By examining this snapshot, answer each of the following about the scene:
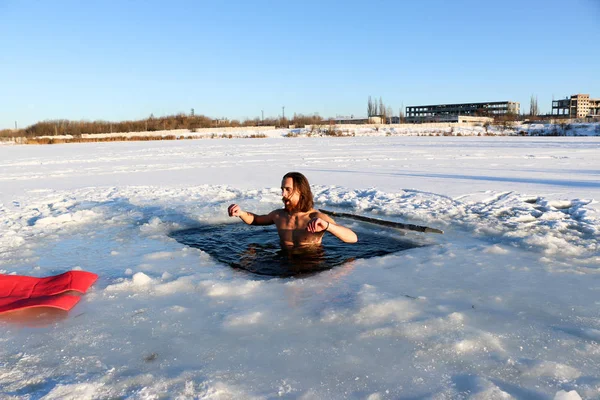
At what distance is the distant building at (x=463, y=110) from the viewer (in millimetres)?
78981

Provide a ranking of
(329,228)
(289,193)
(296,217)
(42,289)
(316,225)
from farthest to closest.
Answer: (296,217) → (289,193) → (329,228) → (316,225) → (42,289)

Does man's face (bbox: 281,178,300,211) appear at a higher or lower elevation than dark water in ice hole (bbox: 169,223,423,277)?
higher

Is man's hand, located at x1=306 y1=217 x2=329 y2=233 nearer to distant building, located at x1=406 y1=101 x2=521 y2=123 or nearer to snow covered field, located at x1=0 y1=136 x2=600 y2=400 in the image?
snow covered field, located at x1=0 y1=136 x2=600 y2=400

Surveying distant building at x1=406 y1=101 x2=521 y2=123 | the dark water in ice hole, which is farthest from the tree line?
the dark water in ice hole

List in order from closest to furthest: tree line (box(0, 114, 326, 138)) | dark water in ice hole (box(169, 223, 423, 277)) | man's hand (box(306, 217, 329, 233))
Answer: man's hand (box(306, 217, 329, 233)), dark water in ice hole (box(169, 223, 423, 277)), tree line (box(0, 114, 326, 138))

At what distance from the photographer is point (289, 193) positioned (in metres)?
4.02

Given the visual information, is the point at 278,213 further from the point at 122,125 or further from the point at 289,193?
the point at 122,125

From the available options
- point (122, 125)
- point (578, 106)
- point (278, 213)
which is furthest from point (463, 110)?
→ point (278, 213)

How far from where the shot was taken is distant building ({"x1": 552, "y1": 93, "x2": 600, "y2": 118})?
8119cm

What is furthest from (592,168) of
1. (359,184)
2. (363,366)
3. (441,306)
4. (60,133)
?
(60,133)

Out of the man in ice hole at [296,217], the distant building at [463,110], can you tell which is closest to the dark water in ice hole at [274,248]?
the man in ice hole at [296,217]

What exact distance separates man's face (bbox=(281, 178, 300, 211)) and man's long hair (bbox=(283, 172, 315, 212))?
0.03m

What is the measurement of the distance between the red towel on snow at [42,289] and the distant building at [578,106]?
297ft

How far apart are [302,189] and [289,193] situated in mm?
126
